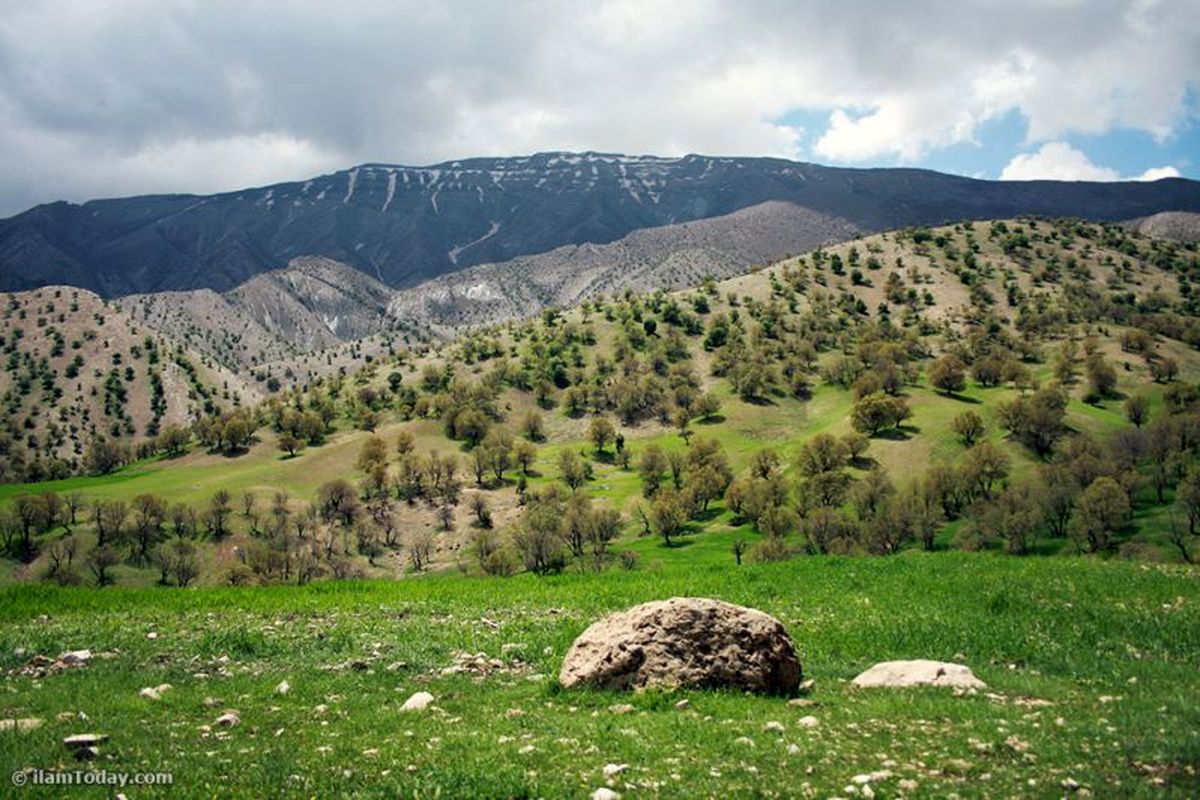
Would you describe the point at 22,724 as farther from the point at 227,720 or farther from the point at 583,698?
the point at 583,698

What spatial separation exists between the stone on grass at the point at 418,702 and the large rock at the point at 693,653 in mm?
2424

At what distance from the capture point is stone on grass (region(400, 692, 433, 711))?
12162mm

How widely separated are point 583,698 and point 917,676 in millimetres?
6267

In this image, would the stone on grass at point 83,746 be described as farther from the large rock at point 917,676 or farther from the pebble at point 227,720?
the large rock at point 917,676

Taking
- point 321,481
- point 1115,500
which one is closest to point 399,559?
point 321,481

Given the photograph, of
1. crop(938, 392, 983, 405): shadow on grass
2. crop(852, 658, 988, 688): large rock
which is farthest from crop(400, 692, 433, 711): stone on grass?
crop(938, 392, 983, 405): shadow on grass

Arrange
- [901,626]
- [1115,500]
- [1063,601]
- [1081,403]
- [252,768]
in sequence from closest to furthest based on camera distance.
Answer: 1. [252,768]
2. [901,626]
3. [1063,601]
4. [1115,500]
5. [1081,403]

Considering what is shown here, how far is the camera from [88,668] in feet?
46.2

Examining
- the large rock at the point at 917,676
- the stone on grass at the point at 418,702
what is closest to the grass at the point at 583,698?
the stone on grass at the point at 418,702

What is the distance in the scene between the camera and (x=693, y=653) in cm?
1318

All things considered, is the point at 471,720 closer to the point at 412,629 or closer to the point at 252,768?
the point at 252,768

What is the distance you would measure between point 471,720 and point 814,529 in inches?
4105

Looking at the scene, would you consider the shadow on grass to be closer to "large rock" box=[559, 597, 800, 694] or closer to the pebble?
"large rock" box=[559, 597, 800, 694]

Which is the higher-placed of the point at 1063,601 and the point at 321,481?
the point at 1063,601
